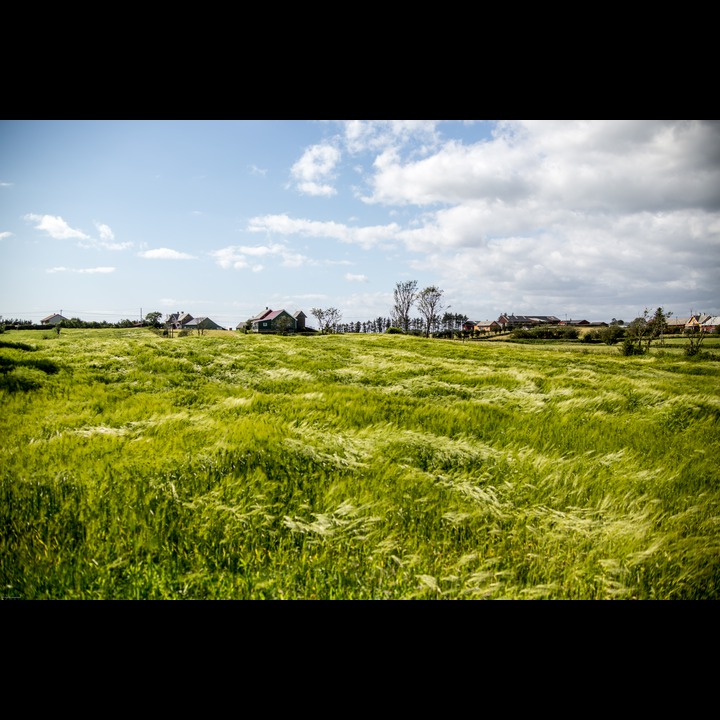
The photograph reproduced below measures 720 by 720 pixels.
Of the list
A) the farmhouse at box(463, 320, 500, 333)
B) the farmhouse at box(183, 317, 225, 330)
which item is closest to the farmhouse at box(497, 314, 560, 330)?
the farmhouse at box(463, 320, 500, 333)

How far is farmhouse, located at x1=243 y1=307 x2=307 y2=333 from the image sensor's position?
5.32m

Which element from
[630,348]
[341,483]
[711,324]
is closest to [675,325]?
[711,324]

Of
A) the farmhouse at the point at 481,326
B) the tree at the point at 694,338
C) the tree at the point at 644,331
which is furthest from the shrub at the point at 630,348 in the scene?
the farmhouse at the point at 481,326

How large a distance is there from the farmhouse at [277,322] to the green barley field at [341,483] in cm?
95

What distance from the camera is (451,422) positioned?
3959 millimetres

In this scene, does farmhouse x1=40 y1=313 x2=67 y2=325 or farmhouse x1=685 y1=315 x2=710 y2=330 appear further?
farmhouse x1=40 y1=313 x2=67 y2=325

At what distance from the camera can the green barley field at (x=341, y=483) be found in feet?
6.65

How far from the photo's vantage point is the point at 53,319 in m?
4.18

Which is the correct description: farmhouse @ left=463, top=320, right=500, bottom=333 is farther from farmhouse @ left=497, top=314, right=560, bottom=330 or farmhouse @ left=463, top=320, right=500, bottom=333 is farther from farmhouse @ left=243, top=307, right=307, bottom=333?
farmhouse @ left=243, top=307, right=307, bottom=333

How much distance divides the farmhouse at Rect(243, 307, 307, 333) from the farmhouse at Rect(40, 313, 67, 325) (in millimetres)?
2105

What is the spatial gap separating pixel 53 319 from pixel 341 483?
4.10 meters
